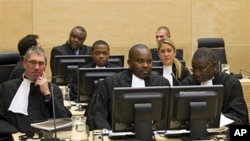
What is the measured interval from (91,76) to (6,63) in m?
2.05

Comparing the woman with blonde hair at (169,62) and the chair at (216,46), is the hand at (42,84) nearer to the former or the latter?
the woman with blonde hair at (169,62)

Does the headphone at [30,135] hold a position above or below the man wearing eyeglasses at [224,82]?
below

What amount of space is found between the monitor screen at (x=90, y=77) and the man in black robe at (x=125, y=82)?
31 centimetres

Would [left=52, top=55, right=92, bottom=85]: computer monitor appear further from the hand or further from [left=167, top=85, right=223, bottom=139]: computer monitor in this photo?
[left=167, top=85, right=223, bottom=139]: computer monitor

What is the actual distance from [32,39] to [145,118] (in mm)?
3478

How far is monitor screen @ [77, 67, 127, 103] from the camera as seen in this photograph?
15.6 feet

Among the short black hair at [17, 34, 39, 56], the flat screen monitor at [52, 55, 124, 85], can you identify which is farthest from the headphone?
the short black hair at [17, 34, 39, 56]

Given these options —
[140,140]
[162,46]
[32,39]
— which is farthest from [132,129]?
[32,39]

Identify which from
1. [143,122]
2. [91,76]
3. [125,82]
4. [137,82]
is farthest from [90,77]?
[143,122]

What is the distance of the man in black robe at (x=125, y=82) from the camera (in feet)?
14.0

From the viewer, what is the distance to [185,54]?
935cm

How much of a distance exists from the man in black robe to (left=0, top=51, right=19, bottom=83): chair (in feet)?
7.58

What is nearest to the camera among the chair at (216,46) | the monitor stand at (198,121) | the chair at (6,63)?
the monitor stand at (198,121)

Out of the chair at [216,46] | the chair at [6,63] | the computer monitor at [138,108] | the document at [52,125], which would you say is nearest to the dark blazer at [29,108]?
the document at [52,125]
